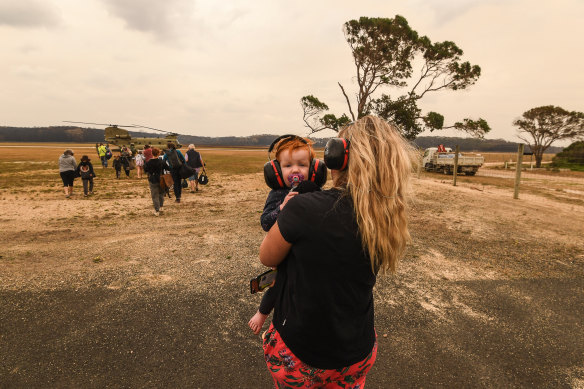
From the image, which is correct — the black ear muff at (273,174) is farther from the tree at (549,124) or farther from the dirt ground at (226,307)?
the tree at (549,124)

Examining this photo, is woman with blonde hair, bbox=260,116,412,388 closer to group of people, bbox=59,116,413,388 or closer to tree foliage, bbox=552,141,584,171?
group of people, bbox=59,116,413,388

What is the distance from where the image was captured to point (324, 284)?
1301mm

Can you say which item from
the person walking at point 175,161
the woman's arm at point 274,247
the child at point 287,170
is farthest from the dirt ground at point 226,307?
the person walking at point 175,161

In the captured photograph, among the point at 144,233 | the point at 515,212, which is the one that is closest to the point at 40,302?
the point at 144,233

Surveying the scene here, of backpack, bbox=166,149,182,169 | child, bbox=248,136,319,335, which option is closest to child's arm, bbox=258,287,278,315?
child, bbox=248,136,319,335

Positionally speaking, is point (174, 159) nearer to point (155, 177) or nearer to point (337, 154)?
point (155, 177)

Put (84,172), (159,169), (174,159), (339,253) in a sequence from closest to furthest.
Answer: (339,253) < (159,169) < (174,159) < (84,172)

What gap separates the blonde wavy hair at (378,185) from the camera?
1.24m

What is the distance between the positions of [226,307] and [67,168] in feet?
38.8

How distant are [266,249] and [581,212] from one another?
46.1 ft

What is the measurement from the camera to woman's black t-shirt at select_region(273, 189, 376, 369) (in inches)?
47.6

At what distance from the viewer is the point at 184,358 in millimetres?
3082

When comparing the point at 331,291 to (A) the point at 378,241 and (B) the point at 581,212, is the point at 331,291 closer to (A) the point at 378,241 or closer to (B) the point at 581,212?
(A) the point at 378,241

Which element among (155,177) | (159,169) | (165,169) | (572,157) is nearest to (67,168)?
(165,169)
